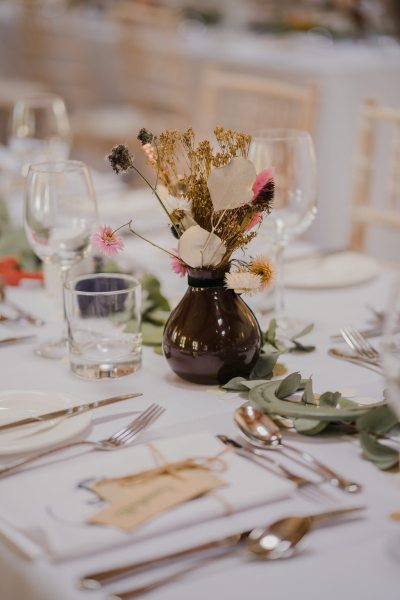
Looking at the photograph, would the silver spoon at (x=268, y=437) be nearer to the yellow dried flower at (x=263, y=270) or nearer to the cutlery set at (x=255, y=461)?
the cutlery set at (x=255, y=461)

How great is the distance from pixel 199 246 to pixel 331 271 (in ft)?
1.97

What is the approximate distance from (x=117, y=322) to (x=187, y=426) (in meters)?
0.22

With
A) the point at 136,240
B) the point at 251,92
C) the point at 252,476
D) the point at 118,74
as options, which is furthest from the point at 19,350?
the point at 118,74

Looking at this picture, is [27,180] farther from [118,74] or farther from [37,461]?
[118,74]

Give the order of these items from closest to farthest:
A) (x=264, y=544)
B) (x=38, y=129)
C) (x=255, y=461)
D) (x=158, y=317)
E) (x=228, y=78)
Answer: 1. (x=264, y=544)
2. (x=255, y=461)
3. (x=158, y=317)
4. (x=38, y=129)
5. (x=228, y=78)

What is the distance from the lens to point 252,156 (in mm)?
1374

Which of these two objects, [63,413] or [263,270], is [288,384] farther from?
[63,413]

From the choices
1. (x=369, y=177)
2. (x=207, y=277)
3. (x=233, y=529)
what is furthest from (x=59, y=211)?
(x=369, y=177)

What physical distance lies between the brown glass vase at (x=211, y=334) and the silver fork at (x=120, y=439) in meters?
0.10

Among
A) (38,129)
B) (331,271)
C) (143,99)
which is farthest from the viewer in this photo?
(143,99)

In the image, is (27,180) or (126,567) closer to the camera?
(126,567)

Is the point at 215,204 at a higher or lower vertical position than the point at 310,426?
higher

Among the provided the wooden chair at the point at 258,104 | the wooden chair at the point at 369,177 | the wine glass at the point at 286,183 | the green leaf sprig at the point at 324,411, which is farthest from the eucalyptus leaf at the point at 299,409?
the wooden chair at the point at 258,104

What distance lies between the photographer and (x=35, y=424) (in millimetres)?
995
